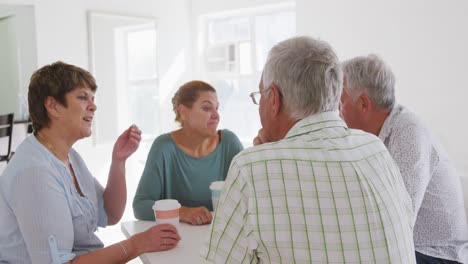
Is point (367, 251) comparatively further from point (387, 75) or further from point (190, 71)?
point (190, 71)

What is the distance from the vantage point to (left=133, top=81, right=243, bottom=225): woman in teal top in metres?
2.06

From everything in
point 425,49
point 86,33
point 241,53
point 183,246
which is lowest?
point 183,246

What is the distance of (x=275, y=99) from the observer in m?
1.08

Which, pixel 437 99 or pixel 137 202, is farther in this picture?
pixel 437 99

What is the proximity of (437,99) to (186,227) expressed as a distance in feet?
7.48

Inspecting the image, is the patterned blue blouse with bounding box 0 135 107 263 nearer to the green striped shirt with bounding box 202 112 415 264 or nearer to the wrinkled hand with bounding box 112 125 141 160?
the wrinkled hand with bounding box 112 125 141 160

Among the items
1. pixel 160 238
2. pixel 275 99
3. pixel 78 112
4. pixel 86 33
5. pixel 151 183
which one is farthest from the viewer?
pixel 86 33

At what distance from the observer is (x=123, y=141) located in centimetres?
187

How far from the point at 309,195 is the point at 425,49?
272 centimetres

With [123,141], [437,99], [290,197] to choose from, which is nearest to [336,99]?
[290,197]

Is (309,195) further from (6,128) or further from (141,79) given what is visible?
(141,79)

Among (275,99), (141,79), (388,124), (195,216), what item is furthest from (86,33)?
(275,99)

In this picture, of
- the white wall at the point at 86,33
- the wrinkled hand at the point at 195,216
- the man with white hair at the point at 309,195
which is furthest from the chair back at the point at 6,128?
the man with white hair at the point at 309,195

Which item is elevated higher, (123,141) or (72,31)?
(72,31)
